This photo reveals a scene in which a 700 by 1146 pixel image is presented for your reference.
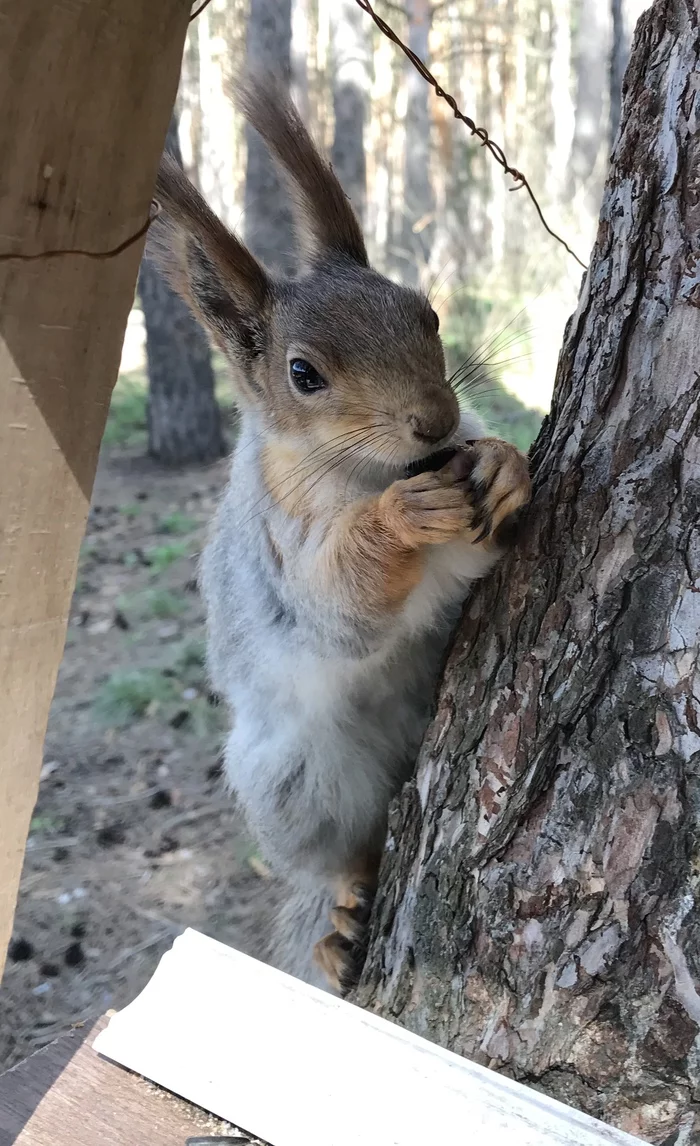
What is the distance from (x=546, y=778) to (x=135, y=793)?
2.38 m

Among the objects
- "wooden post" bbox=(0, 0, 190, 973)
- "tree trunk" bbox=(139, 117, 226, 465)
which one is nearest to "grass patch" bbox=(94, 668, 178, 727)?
"tree trunk" bbox=(139, 117, 226, 465)

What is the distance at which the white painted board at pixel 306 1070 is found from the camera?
3.73 ft

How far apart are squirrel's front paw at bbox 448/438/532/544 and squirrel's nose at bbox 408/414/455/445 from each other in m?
0.15

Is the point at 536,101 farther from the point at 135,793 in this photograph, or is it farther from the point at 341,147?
the point at 135,793

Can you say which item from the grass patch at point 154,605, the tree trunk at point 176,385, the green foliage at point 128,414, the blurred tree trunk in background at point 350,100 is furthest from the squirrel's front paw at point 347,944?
the blurred tree trunk in background at point 350,100

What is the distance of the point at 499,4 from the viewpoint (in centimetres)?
1184

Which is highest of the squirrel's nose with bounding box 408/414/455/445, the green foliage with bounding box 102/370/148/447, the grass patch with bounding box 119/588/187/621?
the squirrel's nose with bounding box 408/414/455/445

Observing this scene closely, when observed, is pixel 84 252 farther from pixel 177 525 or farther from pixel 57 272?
pixel 177 525

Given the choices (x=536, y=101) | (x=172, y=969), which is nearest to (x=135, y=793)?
(x=172, y=969)

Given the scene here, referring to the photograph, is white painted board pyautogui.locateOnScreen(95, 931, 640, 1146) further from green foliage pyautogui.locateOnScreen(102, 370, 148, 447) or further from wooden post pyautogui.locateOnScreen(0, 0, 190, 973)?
green foliage pyautogui.locateOnScreen(102, 370, 148, 447)

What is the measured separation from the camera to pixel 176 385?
19.4 feet

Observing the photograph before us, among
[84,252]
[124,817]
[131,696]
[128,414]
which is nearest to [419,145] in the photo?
[128,414]

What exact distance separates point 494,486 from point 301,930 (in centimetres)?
131

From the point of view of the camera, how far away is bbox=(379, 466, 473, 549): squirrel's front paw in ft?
4.37
